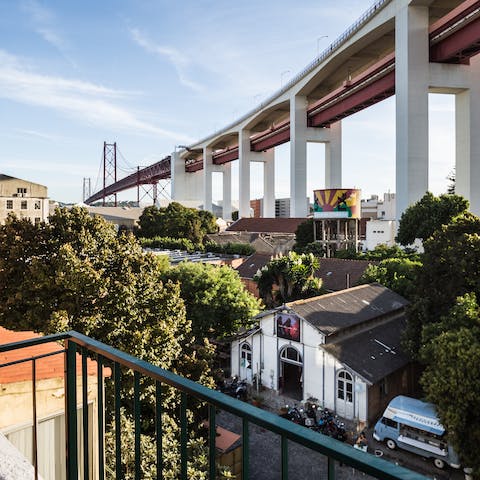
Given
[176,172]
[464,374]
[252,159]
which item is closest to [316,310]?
[464,374]

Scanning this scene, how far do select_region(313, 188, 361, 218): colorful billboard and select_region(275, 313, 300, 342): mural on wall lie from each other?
18.5 metres

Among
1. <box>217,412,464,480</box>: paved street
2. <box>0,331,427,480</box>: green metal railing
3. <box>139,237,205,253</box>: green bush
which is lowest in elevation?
<box>217,412,464,480</box>: paved street

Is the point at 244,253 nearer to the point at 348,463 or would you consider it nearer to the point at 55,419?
the point at 55,419

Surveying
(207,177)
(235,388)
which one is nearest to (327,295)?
(235,388)

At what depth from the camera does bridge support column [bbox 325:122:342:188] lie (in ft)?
170

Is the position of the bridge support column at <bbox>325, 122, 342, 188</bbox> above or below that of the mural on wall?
above

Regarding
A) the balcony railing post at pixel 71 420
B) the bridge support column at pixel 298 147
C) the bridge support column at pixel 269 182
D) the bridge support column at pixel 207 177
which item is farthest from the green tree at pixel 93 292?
the bridge support column at pixel 207 177

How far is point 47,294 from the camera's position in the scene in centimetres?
1138

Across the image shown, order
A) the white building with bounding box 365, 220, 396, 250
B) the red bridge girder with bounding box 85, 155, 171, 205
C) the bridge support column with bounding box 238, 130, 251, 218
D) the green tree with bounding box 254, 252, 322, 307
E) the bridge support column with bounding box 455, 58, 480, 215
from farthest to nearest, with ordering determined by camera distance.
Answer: the red bridge girder with bounding box 85, 155, 171, 205 < the bridge support column with bounding box 238, 130, 251, 218 < the white building with bounding box 365, 220, 396, 250 < the bridge support column with bounding box 455, 58, 480, 215 < the green tree with bounding box 254, 252, 322, 307

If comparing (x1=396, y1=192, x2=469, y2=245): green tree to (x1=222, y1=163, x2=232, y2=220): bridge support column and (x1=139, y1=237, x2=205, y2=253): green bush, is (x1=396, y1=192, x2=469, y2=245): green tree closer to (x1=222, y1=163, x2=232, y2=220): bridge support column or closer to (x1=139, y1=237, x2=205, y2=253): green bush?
(x1=139, y1=237, x2=205, y2=253): green bush

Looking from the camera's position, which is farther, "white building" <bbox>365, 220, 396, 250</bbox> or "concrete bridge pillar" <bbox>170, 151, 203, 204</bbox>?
"concrete bridge pillar" <bbox>170, 151, 203, 204</bbox>

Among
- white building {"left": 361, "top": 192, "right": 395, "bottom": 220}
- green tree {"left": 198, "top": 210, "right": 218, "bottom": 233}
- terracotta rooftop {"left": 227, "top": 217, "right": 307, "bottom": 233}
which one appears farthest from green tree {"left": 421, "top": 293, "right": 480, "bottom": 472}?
white building {"left": 361, "top": 192, "right": 395, "bottom": 220}

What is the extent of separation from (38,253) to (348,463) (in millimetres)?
12870

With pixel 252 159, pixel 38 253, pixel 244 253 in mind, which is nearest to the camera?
pixel 38 253
